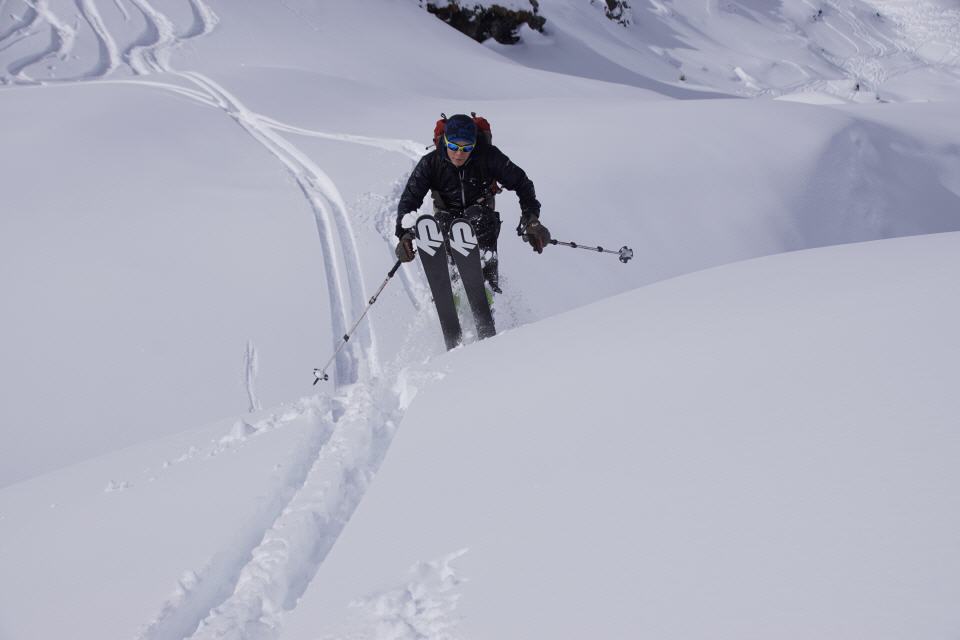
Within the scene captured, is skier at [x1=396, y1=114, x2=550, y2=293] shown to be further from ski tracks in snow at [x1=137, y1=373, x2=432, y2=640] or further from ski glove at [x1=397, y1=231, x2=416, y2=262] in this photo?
ski tracks in snow at [x1=137, y1=373, x2=432, y2=640]

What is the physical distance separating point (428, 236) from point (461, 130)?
857 mm

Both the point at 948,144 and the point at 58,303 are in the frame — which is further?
the point at 948,144

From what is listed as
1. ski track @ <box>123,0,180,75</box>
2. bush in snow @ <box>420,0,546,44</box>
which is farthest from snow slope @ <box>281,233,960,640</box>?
bush in snow @ <box>420,0,546,44</box>

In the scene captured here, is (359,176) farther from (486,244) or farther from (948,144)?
(948,144)

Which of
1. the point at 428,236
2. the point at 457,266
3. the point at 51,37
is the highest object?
the point at 51,37

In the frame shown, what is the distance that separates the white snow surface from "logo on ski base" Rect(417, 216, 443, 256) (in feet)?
2.92

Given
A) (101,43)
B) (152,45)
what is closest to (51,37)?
(101,43)

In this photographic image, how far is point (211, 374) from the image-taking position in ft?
15.8

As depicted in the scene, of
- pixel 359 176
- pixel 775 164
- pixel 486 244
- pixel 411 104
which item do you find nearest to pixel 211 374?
Result: pixel 486 244

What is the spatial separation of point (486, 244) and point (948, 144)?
336 inches

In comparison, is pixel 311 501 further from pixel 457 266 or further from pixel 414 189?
pixel 414 189

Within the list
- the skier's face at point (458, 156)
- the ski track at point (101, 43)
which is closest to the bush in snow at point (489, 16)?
the ski track at point (101, 43)

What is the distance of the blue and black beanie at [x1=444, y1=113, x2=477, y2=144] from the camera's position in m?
4.46

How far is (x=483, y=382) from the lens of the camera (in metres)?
3.25
